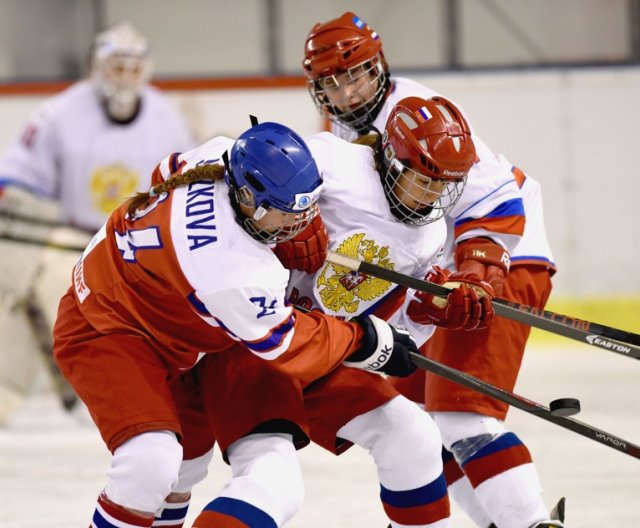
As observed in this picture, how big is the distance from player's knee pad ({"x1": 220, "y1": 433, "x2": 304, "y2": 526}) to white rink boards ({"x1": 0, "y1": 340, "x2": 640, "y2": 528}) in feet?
2.74

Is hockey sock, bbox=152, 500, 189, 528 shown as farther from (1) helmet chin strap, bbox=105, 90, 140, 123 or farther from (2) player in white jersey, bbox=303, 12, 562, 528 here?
(1) helmet chin strap, bbox=105, 90, 140, 123

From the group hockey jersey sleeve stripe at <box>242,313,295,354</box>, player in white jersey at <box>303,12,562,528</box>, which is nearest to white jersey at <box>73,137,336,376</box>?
hockey jersey sleeve stripe at <box>242,313,295,354</box>

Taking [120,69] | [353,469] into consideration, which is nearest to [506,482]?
[353,469]

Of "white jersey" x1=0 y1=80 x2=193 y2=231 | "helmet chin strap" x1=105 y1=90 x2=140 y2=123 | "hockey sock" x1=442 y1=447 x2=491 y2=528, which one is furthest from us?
"helmet chin strap" x1=105 y1=90 x2=140 y2=123

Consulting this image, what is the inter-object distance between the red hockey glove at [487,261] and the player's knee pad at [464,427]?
272mm

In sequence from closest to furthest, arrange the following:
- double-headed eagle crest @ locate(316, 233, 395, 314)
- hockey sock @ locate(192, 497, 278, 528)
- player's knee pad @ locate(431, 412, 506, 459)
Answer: hockey sock @ locate(192, 497, 278, 528) < double-headed eagle crest @ locate(316, 233, 395, 314) < player's knee pad @ locate(431, 412, 506, 459)

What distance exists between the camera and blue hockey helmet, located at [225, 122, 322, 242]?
7.82 feet

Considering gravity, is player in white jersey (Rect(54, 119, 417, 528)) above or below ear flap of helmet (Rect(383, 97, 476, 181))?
below

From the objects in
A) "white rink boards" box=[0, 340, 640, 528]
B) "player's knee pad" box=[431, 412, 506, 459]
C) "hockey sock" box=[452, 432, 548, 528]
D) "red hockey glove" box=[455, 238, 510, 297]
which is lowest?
"white rink boards" box=[0, 340, 640, 528]

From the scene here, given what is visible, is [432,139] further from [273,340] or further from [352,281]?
[273,340]

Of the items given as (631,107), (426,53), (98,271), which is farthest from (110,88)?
(98,271)

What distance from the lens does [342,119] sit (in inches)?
119

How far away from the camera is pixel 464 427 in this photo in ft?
9.29

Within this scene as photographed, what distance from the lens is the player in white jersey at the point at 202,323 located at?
94.0 inches
